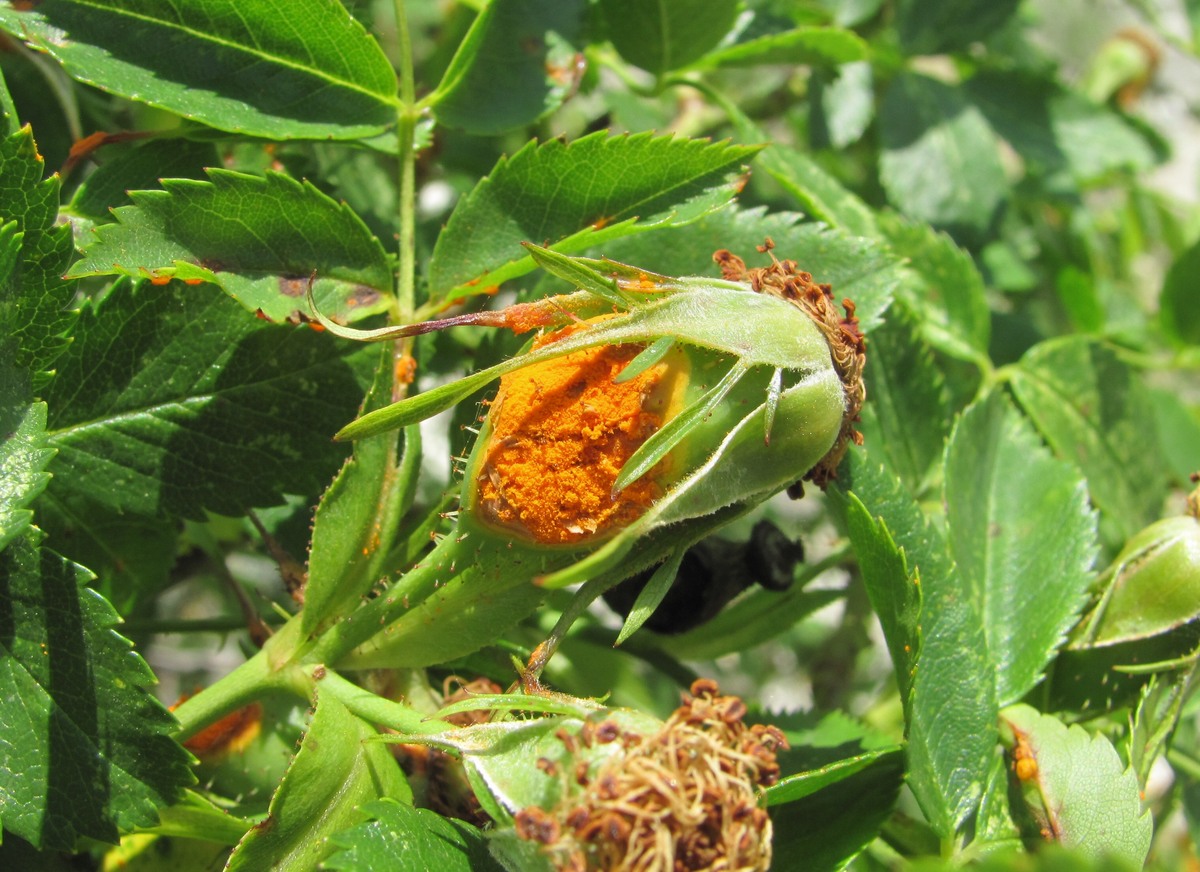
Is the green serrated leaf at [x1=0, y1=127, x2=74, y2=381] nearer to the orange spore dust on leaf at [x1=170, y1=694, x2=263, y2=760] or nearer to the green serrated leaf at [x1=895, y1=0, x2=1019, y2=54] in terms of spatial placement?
the orange spore dust on leaf at [x1=170, y1=694, x2=263, y2=760]

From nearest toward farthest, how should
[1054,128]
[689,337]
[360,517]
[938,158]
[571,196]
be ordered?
1. [689,337]
2. [360,517]
3. [571,196]
4. [938,158]
5. [1054,128]

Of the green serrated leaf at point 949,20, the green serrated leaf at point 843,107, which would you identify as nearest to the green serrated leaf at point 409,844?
the green serrated leaf at point 843,107

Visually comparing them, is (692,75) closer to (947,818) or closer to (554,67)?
(554,67)

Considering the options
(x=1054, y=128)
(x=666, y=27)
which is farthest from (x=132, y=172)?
(x=1054, y=128)

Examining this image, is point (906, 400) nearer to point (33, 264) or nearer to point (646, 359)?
point (646, 359)

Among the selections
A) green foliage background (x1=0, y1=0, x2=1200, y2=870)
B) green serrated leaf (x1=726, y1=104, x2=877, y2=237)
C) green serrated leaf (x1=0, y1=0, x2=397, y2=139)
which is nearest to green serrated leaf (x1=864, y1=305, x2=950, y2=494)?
green foliage background (x1=0, y1=0, x2=1200, y2=870)

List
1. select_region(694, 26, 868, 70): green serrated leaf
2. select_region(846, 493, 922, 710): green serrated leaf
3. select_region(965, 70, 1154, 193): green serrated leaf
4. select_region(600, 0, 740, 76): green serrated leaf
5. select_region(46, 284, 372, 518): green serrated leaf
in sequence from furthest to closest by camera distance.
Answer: select_region(965, 70, 1154, 193): green serrated leaf
select_region(694, 26, 868, 70): green serrated leaf
select_region(600, 0, 740, 76): green serrated leaf
select_region(46, 284, 372, 518): green serrated leaf
select_region(846, 493, 922, 710): green serrated leaf
